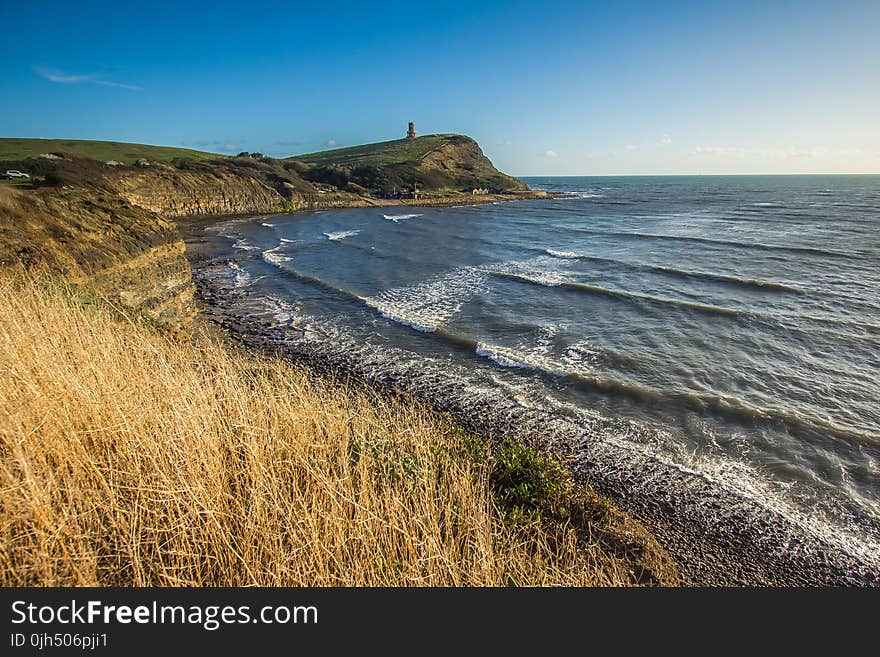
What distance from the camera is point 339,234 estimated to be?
1742 inches

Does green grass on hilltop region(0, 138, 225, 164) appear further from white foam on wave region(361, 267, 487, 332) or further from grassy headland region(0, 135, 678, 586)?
grassy headland region(0, 135, 678, 586)

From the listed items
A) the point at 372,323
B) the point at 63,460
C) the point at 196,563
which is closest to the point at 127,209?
the point at 372,323

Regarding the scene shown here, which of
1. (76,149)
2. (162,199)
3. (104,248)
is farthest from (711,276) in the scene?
(76,149)

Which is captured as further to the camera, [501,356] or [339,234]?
[339,234]

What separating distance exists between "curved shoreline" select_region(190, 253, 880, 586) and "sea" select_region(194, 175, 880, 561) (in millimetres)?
382

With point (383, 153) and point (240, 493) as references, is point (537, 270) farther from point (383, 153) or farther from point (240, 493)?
point (383, 153)

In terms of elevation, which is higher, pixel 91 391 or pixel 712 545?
pixel 91 391

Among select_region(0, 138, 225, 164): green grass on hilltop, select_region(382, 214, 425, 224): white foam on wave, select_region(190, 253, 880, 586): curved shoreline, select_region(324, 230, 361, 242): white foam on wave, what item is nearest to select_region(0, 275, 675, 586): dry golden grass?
select_region(190, 253, 880, 586): curved shoreline

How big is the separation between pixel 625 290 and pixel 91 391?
22113 mm

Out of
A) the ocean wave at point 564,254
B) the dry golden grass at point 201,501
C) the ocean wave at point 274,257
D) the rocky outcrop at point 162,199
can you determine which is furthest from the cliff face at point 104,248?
the ocean wave at point 564,254

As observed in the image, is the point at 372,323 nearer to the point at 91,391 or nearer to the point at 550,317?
the point at 550,317

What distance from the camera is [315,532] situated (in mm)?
3590

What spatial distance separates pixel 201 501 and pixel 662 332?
16.5m

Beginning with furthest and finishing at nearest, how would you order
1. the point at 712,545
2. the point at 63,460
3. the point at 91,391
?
the point at 712,545 → the point at 91,391 → the point at 63,460
